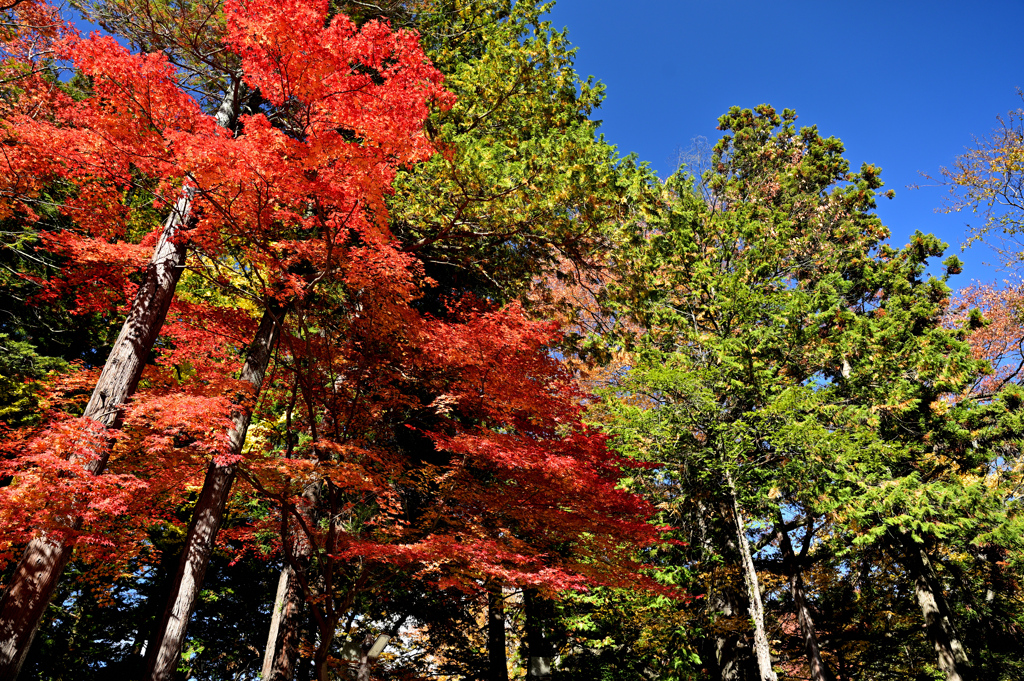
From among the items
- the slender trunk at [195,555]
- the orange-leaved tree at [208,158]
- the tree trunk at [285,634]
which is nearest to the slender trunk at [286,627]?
the tree trunk at [285,634]

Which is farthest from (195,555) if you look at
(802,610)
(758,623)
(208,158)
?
(802,610)

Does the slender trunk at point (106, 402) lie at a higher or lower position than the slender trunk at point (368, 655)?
higher

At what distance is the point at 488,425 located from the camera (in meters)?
9.63

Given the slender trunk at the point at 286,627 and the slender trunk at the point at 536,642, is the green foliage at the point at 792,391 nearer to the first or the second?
the slender trunk at the point at 536,642

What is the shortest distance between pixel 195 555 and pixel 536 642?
7.13m

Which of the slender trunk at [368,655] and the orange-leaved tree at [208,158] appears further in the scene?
the orange-leaved tree at [208,158]

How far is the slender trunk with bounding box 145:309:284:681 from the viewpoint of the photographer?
20.2 ft

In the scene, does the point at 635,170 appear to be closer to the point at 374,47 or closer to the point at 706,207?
the point at 706,207

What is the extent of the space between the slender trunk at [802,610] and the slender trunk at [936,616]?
7.85 ft

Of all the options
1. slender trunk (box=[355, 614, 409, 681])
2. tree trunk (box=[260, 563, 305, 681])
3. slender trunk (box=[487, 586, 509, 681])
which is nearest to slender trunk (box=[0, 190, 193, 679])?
slender trunk (box=[355, 614, 409, 681])

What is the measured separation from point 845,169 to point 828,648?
1493cm

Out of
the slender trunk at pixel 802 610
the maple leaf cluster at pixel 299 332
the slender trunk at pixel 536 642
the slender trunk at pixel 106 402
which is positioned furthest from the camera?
the slender trunk at pixel 802 610

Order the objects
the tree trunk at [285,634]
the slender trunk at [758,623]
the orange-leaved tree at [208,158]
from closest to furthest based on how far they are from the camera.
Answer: the orange-leaved tree at [208,158]
the slender trunk at [758,623]
the tree trunk at [285,634]

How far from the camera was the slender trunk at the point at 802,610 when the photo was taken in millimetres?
12508
